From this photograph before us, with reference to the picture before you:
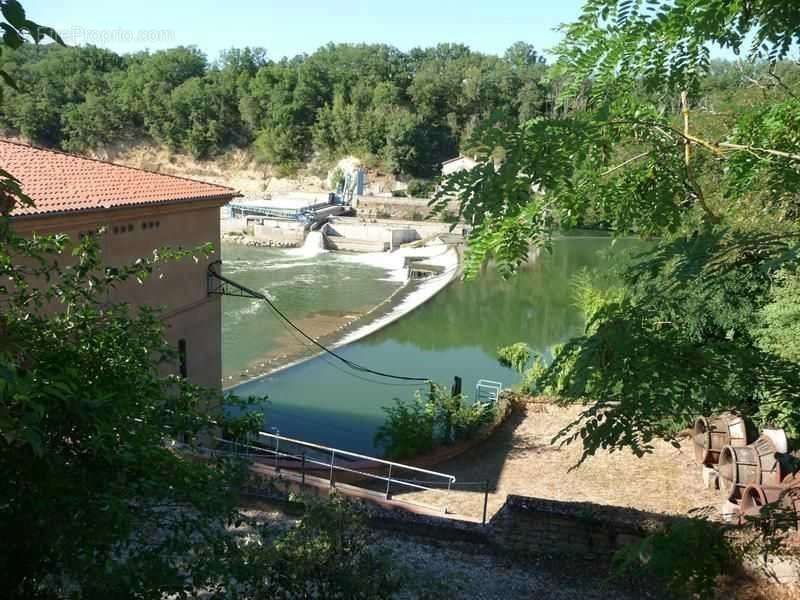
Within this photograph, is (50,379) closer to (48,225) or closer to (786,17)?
(786,17)

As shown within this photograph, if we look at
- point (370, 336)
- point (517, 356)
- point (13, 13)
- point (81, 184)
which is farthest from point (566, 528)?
point (370, 336)

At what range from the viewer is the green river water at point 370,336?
16.6 meters

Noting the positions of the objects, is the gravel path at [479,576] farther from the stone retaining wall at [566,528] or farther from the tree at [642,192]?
the tree at [642,192]

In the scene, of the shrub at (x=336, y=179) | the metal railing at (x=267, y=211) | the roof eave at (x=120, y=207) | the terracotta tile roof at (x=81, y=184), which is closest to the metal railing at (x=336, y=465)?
the roof eave at (x=120, y=207)

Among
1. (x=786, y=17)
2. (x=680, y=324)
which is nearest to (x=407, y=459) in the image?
(x=680, y=324)

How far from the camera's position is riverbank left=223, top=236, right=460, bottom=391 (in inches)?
791

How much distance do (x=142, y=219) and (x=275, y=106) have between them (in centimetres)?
6336

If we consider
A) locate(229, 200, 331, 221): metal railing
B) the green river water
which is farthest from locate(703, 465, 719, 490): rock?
locate(229, 200, 331, 221): metal railing

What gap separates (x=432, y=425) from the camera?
43.7 feet

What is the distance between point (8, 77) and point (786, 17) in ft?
9.76

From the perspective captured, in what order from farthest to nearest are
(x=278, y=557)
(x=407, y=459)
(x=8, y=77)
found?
1. (x=407, y=459)
2. (x=278, y=557)
3. (x=8, y=77)

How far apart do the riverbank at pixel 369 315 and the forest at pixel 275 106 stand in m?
25.0

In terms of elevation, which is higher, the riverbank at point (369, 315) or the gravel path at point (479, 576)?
the gravel path at point (479, 576)

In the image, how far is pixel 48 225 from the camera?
29.5ft
